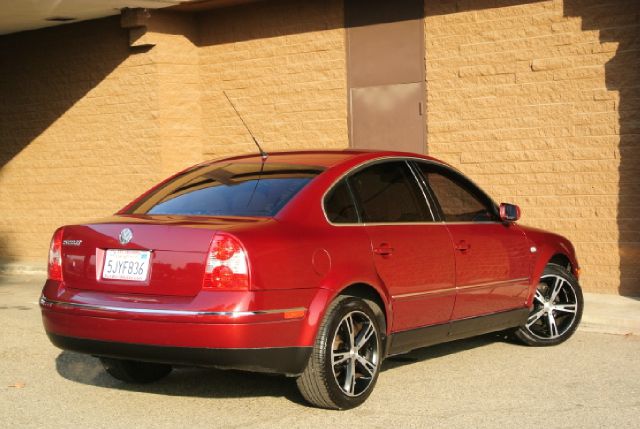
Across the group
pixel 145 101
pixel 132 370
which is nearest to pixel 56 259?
pixel 132 370

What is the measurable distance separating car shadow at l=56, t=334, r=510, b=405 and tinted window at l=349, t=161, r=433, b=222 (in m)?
1.24

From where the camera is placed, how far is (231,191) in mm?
6980

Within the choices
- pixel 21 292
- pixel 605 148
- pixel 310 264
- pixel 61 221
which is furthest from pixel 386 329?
pixel 61 221

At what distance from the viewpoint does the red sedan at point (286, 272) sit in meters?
6.11

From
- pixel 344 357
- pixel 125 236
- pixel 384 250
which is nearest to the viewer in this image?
pixel 125 236

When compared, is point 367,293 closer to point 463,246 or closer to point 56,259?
point 463,246

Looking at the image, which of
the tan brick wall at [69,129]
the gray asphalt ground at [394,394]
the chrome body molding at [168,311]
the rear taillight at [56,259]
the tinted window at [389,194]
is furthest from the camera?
the tan brick wall at [69,129]

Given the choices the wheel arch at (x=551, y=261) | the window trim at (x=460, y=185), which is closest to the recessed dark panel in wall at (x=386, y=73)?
the wheel arch at (x=551, y=261)

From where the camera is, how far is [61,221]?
16344 mm

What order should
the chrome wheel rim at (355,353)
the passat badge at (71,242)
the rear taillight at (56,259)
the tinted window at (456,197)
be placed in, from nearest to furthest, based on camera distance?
the chrome wheel rim at (355,353), the passat badge at (71,242), the rear taillight at (56,259), the tinted window at (456,197)

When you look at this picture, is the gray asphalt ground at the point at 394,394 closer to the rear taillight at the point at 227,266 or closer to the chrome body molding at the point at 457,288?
the chrome body molding at the point at 457,288

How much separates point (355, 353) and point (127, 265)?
1.49 m

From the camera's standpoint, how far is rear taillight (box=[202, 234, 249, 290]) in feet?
19.9

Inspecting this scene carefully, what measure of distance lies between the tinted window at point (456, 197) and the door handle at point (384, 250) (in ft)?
2.88
